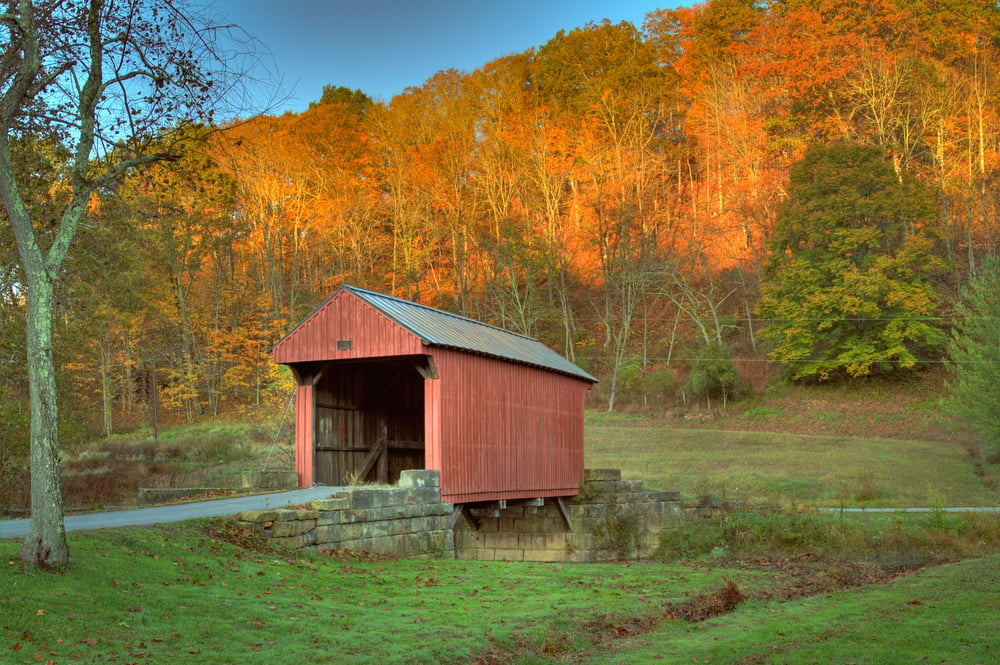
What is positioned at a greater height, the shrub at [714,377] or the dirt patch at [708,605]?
the shrub at [714,377]

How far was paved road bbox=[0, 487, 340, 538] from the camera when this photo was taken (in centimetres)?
1207

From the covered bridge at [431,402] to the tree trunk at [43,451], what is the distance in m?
7.03

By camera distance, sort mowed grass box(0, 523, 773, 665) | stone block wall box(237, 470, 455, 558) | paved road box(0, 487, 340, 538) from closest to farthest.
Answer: mowed grass box(0, 523, 773, 665), paved road box(0, 487, 340, 538), stone block wall box(237, 470, 455, 558)

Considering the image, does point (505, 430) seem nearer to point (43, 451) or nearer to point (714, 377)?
point (43, 451)

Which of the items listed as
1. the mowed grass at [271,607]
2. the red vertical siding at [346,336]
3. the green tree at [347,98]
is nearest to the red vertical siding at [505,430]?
the red vertical siding at [346,336]

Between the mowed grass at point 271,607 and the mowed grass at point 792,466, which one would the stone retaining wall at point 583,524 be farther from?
the mowed grass at point 271,607

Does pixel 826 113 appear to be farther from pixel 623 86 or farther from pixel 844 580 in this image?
pixel 844 580

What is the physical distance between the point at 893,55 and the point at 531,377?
3127 centimetres

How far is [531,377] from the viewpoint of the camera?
20.0 m

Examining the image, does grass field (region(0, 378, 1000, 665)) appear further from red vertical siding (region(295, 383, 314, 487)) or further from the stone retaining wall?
red vertical siding (region(295, 383, 314, 487))

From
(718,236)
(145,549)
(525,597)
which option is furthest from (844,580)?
(718,236)

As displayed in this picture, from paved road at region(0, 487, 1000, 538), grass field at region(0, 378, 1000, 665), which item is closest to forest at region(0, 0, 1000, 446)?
grass field at region(0, 378, 1000, 665)

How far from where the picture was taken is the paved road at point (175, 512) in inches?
475

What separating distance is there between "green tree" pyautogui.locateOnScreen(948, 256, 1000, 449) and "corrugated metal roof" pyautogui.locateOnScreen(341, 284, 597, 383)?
524 inches
